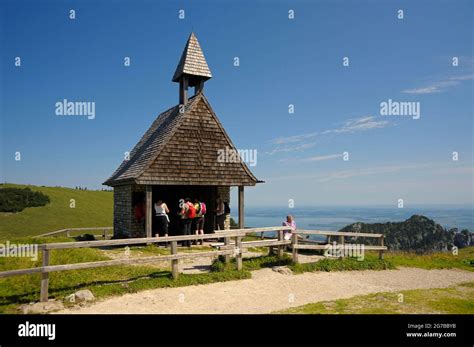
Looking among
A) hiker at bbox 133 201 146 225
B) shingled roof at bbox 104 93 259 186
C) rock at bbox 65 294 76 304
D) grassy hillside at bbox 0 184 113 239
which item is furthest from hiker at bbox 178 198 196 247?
grassy hillside at bbox 0 184 113 239

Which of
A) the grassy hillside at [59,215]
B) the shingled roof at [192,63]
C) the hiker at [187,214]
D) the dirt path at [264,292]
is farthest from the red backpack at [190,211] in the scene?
the grassy hillside at [59,215]

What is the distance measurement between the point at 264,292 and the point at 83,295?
192 inches

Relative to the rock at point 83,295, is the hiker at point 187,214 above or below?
above

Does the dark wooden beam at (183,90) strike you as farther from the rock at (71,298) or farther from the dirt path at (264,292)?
the rock at (71,298)

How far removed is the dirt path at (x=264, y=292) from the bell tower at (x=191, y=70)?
1219cm

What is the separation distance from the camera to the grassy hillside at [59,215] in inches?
1181

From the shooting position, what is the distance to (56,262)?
39.2 ft

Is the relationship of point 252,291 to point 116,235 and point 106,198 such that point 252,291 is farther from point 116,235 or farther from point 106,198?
point 106,198

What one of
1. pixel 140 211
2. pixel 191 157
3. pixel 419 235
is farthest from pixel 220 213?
pixel 419 235

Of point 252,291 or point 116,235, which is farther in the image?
point 116,235

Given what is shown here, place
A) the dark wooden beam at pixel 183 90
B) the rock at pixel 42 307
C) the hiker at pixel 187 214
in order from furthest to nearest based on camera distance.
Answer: the dark wooden beam at pixel 183 90 < the hiker at pixel 187 214 < the rock at pixel 42 307
